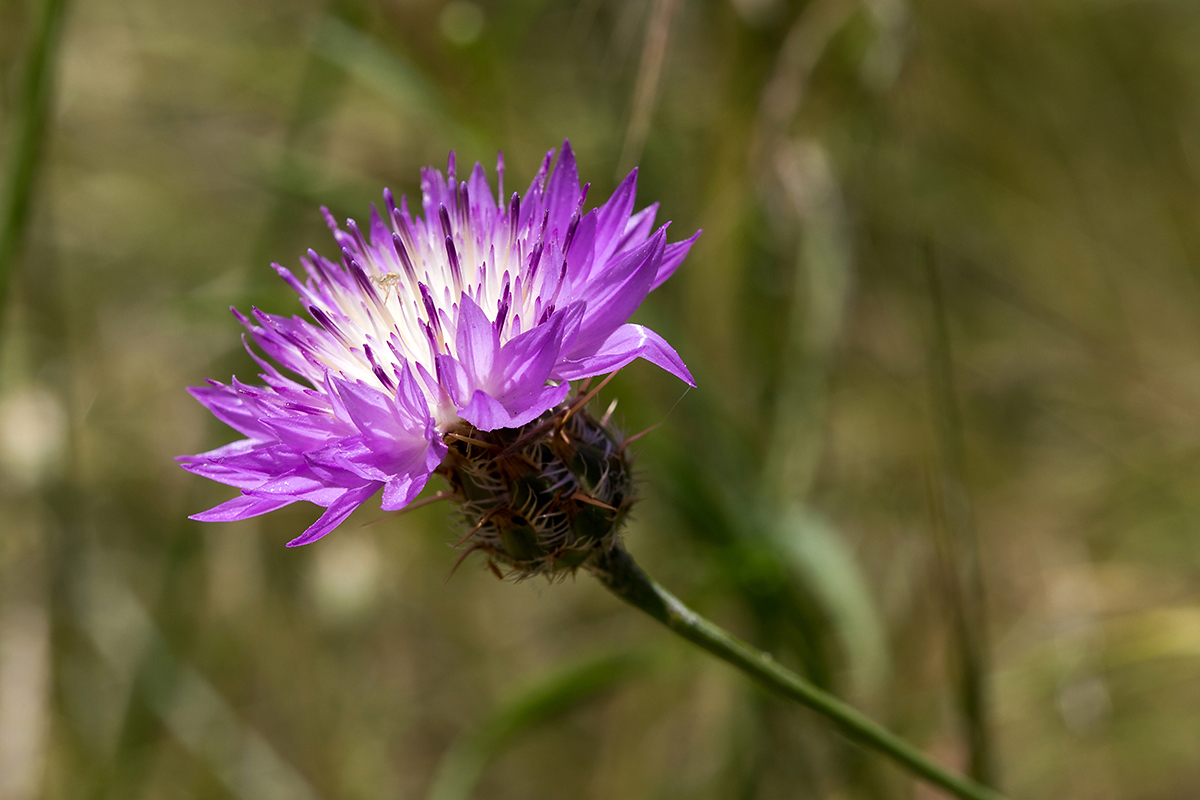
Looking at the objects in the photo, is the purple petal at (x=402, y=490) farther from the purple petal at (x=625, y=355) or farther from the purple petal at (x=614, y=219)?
the purple petal at (x=614, y=219)

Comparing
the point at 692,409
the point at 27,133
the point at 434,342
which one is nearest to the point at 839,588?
the point at 692,409

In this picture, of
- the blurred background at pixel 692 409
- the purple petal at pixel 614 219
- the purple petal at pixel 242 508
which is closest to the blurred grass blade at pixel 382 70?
the blurred background at pixel 692 409

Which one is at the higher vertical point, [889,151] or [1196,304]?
[889,151]

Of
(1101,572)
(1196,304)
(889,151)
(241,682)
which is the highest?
(889,151)

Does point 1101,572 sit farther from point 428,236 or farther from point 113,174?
point 113,174

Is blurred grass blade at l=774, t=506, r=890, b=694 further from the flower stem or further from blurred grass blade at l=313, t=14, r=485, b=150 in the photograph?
blurred grass blade at l=313, t=14, r=485, b=150

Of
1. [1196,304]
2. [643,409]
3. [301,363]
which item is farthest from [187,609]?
[1196,304]

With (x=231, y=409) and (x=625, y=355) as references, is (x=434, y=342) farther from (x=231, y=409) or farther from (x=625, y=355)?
(x=231, y=409)
